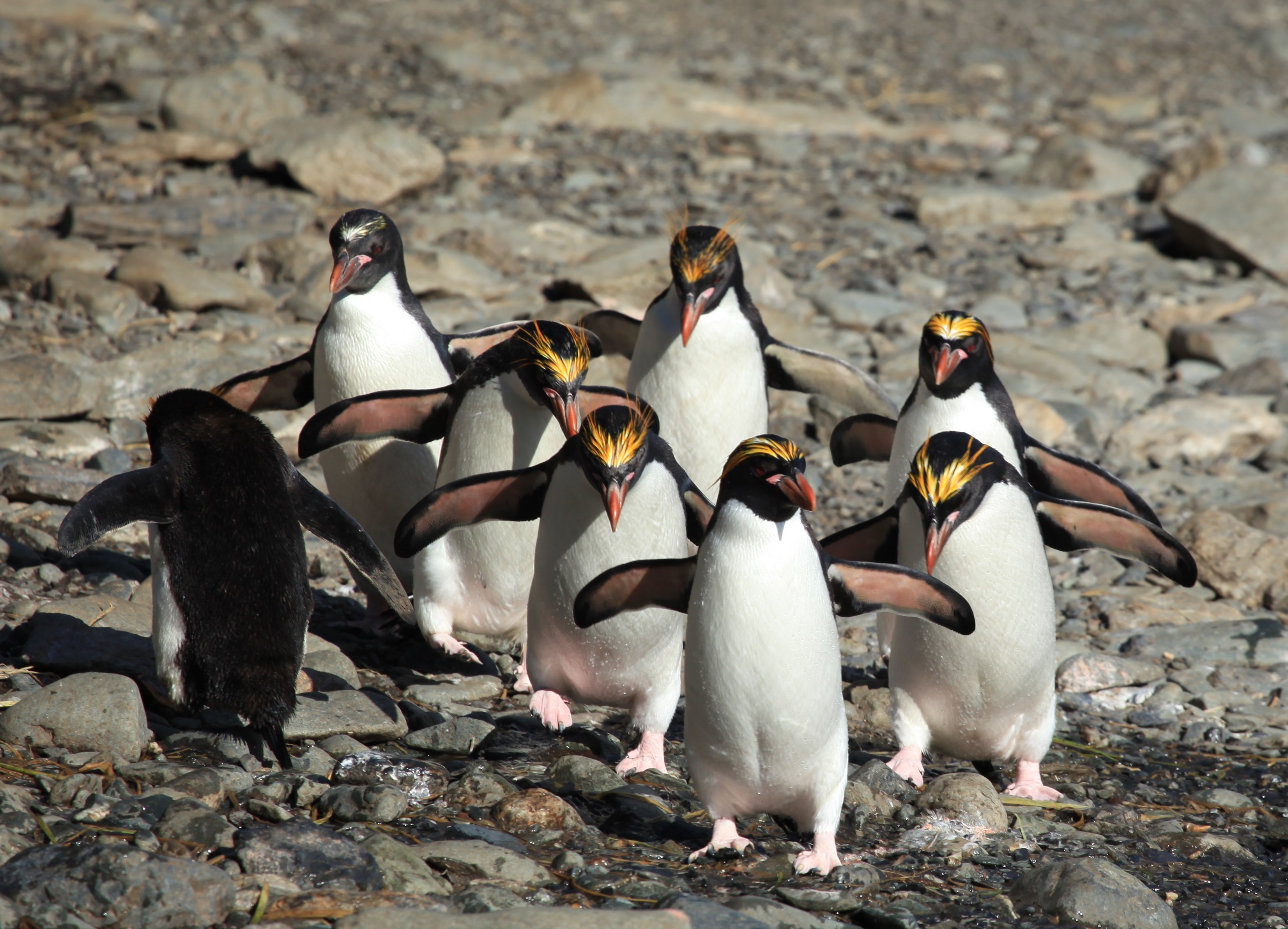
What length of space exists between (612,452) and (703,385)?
4.31 ft

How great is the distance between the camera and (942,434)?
3568 mm

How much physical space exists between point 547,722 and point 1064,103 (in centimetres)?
1101

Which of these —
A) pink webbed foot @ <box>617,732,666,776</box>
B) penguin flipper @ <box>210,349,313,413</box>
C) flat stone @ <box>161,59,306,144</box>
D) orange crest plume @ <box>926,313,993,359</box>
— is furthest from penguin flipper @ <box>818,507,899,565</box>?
flat stone @ <box>161,59,306,144</box>

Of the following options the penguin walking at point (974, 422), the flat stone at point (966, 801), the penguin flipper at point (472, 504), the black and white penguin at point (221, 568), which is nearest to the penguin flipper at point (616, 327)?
the penguin walking at point (974, 422)

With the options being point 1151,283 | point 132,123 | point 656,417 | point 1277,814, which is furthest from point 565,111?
point 1277,814

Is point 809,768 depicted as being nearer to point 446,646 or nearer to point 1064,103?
point 446,646

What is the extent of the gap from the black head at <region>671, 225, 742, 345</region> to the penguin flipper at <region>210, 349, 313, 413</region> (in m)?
1.32

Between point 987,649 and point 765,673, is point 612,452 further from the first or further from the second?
point 987,649

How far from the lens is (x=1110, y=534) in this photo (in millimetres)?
3777

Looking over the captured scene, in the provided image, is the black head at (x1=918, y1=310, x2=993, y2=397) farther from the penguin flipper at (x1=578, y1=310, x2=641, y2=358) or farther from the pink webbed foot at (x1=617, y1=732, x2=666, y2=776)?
the penguin flipper at (x1=578, y1=310, x2=641, y2=358)

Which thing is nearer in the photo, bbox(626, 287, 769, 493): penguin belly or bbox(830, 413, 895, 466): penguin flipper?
bbox(626, 287, 769, 493): penguin belly

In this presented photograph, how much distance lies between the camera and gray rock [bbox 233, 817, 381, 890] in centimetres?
267

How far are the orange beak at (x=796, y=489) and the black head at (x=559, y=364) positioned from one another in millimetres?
888

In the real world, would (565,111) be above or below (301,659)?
above
